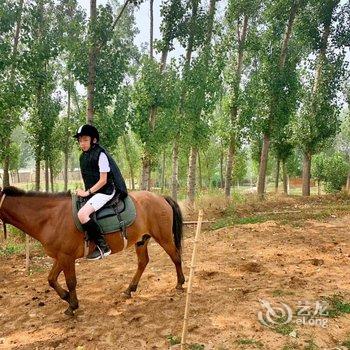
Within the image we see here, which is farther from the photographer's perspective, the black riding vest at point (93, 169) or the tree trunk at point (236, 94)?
the tree trunk at point (236, 94)

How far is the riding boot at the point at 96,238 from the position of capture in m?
5.54

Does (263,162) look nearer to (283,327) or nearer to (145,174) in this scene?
(145,174)

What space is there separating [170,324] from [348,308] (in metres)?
2.90

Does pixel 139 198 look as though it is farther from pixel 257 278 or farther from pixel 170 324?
pixel 257 278

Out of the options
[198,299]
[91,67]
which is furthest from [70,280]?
[91,67]

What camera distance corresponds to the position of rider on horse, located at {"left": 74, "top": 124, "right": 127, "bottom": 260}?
5535 millimetres

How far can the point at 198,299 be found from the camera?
609 centimetres

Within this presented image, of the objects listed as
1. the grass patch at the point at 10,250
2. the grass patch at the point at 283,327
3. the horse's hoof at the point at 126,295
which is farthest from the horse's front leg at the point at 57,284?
the grass patch at the point at 10,250

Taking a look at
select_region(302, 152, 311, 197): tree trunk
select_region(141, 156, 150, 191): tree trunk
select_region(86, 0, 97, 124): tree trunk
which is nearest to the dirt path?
select_region(86, 0, 97, 124): tree trunk

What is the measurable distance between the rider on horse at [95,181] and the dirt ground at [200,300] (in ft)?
4.05

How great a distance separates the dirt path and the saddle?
1462 mm

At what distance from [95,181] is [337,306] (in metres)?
4.57

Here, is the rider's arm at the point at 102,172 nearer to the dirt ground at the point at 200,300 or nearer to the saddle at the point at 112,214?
the saddle at the point at 112,214

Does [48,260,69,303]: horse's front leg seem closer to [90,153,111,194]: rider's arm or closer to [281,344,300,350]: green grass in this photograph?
[90,153,111,194]: rider's arm
